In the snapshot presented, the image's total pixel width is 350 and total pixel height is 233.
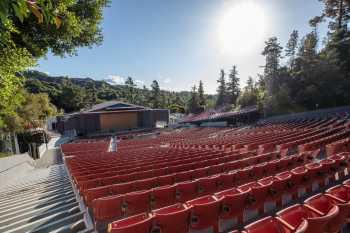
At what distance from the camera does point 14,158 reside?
631 inches

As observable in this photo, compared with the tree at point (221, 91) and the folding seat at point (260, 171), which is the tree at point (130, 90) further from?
the folding seat at point (260, 171)

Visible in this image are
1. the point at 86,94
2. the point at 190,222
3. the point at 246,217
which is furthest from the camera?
the point at 86,94

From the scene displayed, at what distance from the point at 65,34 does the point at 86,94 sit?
248 ft

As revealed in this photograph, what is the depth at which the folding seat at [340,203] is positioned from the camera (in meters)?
2.84

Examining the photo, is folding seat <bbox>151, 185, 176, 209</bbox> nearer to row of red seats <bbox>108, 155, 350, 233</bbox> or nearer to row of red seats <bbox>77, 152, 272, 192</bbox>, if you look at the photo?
row of red seats <bbox>108, 155, 350, 233</bbox>

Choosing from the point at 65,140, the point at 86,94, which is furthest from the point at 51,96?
the point at 65,140

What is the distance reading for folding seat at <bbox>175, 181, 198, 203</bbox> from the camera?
4664mm

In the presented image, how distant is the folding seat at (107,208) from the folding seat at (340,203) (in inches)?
127

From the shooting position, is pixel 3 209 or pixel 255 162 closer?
pixel 3 209

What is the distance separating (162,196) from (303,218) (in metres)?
2.45

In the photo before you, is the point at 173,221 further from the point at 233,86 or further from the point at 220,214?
the point at 233,86

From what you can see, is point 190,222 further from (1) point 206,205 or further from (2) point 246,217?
(2) point 246,217

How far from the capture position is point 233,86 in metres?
71.3

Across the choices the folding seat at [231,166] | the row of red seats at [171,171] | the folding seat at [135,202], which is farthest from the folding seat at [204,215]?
the folding seat at [231,166]
